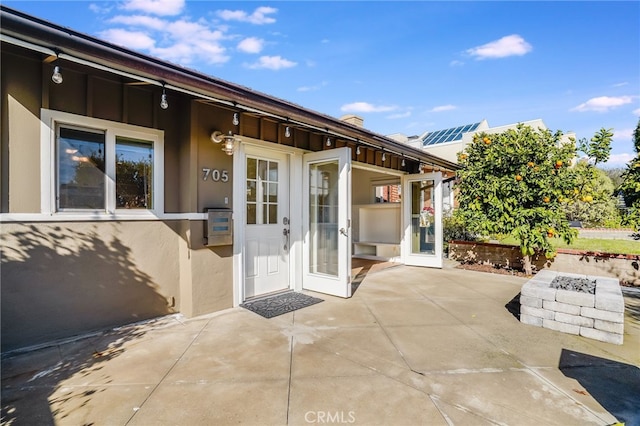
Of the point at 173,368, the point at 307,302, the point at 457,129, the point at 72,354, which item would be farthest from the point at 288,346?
the point at 457,129

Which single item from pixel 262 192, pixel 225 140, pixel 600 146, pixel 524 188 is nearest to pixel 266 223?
pixel 262 192

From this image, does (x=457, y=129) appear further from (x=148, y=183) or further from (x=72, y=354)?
(x=72, y=354)

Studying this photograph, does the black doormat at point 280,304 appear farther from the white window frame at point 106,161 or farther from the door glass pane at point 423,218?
the door glass pane at point 423,218

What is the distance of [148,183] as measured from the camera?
391 centimetres

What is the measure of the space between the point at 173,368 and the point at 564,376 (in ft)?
11.3

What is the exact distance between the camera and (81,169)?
3.45 meters

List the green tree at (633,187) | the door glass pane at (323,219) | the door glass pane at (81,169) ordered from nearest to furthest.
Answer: the door glass pane at (81,169) < the green tree at (633,187) < the door glass pane at (323,219)

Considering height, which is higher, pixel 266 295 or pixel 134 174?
pixel 134 174

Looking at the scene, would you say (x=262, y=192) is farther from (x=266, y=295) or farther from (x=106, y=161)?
(x=106, y=161)

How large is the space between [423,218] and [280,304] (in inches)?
186

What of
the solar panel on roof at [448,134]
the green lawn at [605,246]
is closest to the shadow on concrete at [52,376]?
the green lawn at [605,246]

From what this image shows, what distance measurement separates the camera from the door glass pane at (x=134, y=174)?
3707mm

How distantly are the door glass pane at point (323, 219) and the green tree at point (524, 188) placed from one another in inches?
147

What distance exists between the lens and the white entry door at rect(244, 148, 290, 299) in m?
4.76
